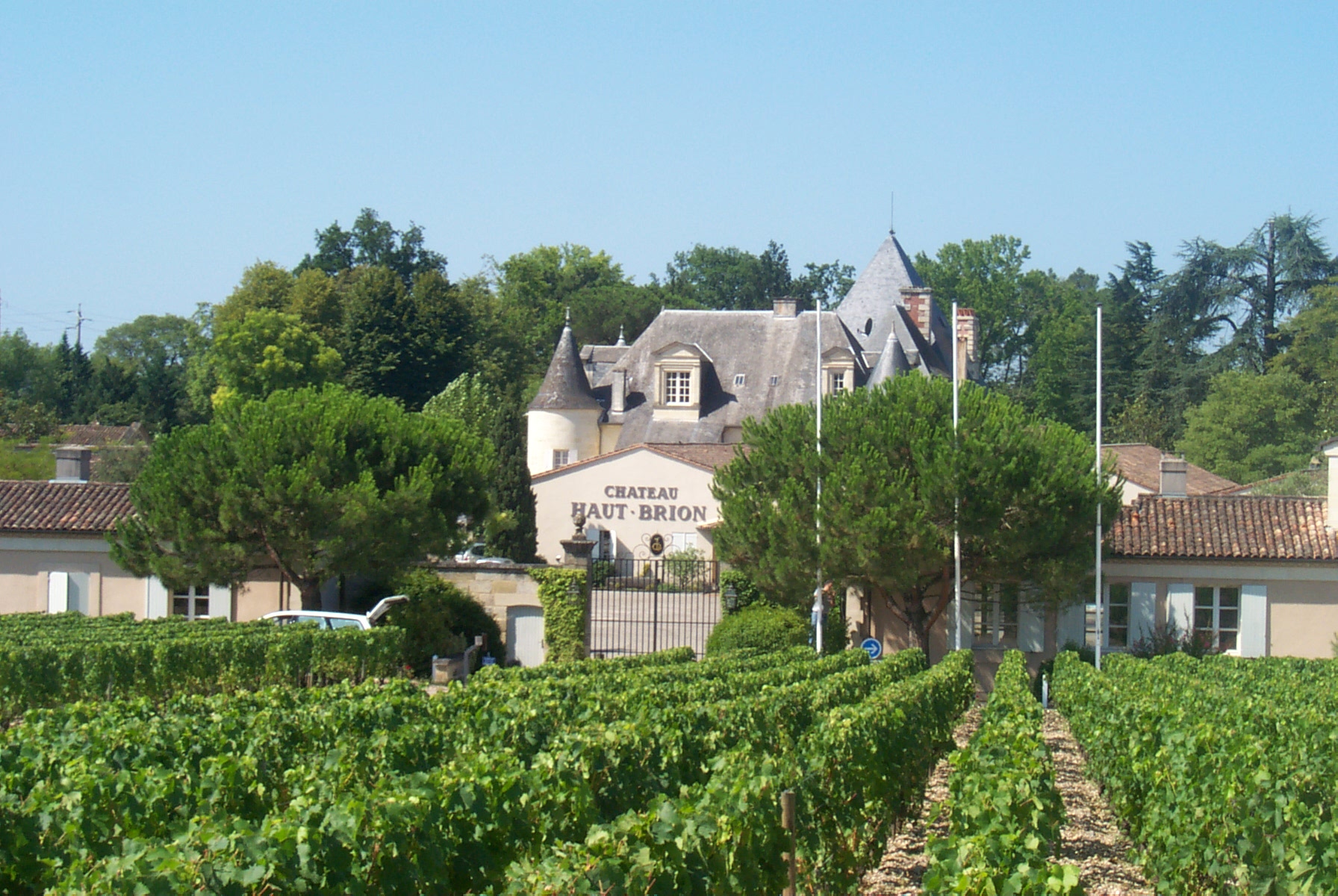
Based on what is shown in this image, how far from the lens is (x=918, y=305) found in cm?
6041

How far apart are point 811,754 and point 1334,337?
56.0 metres

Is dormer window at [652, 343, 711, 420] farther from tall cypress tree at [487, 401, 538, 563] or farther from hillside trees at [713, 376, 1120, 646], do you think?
hillside trees at [713, 376, 1120, 646]

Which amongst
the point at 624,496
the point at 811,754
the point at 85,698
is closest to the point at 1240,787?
the point at 811,754

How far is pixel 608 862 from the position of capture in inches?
224

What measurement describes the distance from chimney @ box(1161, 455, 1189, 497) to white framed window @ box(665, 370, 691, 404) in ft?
71.6

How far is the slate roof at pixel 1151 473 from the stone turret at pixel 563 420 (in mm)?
17973

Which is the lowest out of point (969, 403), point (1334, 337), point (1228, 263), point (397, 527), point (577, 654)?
point (577, 654)

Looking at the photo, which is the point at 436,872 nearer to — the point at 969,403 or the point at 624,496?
the point at 969,403

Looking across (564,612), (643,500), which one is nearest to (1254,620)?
(564,612)

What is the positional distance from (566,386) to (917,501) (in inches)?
1016

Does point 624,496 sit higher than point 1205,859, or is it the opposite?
point 624,496

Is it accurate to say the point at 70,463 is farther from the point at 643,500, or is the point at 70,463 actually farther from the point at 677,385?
the point at 677,385

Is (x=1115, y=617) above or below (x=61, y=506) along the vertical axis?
below

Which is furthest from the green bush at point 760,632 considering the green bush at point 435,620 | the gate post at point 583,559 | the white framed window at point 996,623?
the green bush at point 435,620
